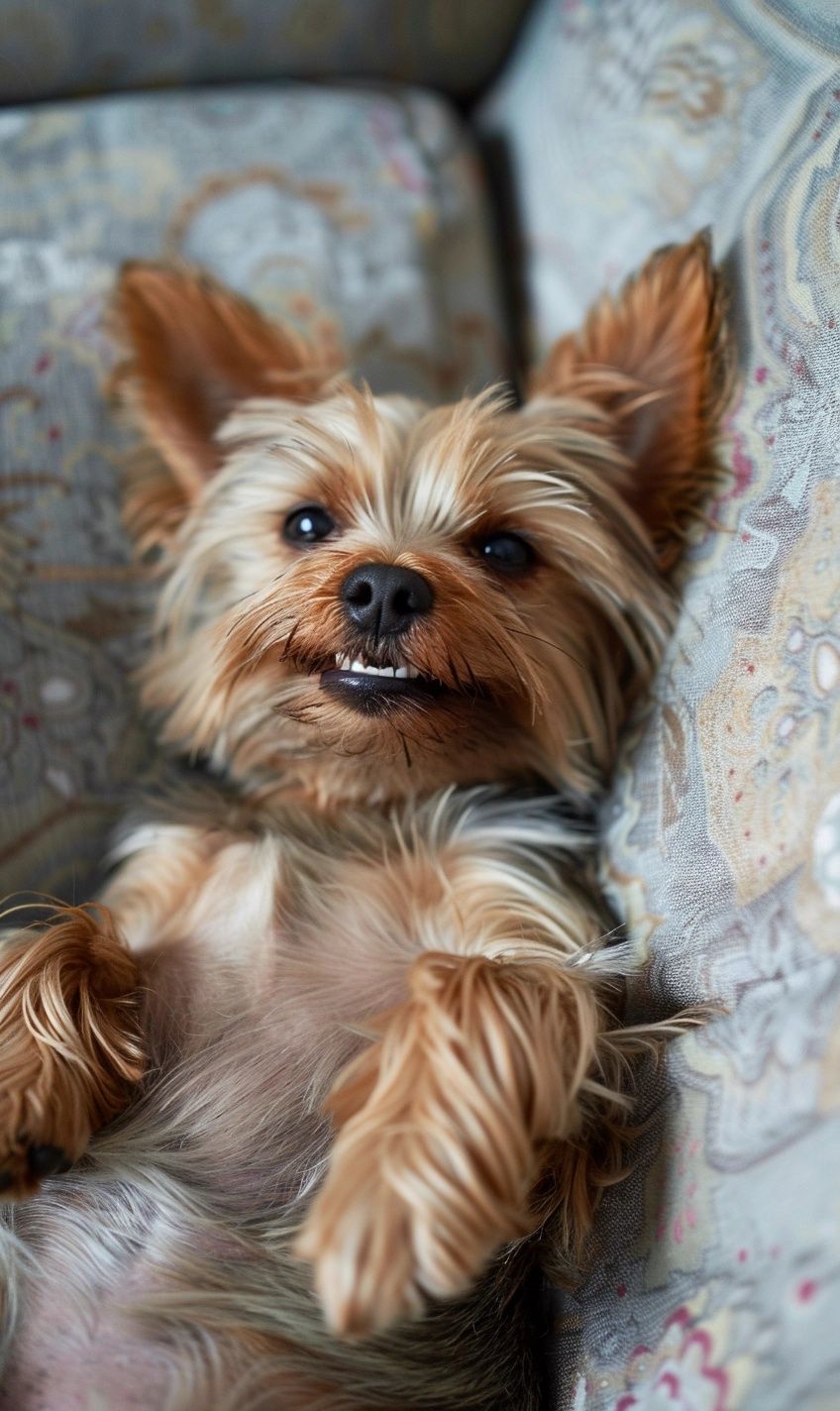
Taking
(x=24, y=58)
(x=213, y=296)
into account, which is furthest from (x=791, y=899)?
(x=24, y=58)

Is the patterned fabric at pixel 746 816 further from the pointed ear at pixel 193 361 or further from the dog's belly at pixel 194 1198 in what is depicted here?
the pointed ear at pixel 193 361

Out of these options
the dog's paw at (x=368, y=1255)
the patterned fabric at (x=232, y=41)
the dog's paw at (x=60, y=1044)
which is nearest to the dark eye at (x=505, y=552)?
the dog's paw at (x=60, y=1044)

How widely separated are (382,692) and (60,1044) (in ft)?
1.90

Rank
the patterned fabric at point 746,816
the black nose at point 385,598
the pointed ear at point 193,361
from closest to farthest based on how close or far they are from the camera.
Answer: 1. the patterned fabric at point 746,816
2. the black nose at point 385,598
3. the pointed ear at point 193,361

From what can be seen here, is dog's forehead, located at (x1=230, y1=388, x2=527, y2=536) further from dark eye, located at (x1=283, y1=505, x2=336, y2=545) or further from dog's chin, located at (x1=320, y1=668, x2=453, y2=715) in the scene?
dog's chin, located at (x1=320, y1=668, x2=453, y2=715)

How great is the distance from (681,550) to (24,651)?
1.04m

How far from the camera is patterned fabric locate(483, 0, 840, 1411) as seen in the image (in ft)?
3.25

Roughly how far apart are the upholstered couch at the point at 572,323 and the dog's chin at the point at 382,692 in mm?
313

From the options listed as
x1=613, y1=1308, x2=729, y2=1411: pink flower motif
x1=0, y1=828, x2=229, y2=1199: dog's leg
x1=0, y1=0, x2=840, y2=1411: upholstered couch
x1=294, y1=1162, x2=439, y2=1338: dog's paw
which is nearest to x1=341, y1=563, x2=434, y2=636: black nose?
x1=0, y1=0, x2=840, y2=1411: upholstered couch

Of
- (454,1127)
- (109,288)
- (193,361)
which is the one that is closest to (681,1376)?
(454,1127)

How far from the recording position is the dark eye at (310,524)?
1688mm

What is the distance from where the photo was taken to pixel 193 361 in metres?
1.83

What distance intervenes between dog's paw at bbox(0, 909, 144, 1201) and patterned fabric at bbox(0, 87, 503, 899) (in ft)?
1.12

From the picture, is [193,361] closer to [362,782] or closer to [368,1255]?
[362,782]
